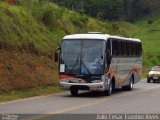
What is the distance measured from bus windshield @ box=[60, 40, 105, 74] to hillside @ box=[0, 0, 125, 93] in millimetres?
3284

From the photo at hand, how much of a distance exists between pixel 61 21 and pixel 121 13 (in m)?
96.0

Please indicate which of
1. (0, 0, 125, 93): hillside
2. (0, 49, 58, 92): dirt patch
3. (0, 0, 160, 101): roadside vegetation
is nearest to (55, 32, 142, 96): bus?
(0, 0, 160, 101): roadside vegetation

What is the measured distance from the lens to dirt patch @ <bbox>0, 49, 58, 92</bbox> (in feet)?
91.0

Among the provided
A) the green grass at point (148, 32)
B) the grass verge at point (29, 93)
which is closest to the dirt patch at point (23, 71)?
the grass verge at point (29, 93)

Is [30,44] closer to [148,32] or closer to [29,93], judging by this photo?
[29,93]

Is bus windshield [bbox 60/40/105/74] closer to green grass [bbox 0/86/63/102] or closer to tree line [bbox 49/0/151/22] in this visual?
green grass [bbox 0/86/63/102]

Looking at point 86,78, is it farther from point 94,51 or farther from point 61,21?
point 61,21

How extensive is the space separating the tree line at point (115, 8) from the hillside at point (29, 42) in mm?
74478

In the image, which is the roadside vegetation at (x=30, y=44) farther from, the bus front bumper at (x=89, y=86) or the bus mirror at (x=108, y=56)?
the bus mirror at (x=108, y=56)

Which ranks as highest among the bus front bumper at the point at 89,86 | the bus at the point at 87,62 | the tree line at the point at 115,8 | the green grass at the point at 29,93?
the tree line at the point at 115,8

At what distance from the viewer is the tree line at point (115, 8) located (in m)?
128

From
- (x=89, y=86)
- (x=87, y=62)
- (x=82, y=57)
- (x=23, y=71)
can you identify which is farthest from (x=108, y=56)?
(x=23, y=71)

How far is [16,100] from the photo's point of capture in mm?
23125

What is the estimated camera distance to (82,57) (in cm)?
2586
